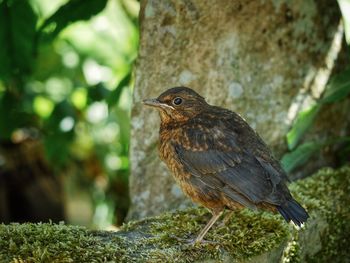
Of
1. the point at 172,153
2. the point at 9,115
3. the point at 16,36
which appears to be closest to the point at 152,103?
the point at 172,153

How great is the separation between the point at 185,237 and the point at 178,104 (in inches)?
37.0

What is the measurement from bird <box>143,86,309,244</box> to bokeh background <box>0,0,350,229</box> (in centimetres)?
82

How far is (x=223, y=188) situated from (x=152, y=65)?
1.42 m

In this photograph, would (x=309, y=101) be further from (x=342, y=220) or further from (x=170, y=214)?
(x=170, y=214)

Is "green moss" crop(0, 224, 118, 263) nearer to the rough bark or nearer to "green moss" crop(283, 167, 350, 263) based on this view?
the rough bark

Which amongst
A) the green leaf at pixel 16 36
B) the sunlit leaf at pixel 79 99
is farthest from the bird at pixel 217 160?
the sunlit leaf at pixel 79 99

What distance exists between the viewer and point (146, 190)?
5.07 m

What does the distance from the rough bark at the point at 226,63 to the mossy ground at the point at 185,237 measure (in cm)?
60

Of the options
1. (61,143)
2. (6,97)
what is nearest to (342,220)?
(61,143)

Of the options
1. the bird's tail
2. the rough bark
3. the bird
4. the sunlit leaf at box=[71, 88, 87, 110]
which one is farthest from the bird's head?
the sunlit leaf at box=[71, 88, 87, 110]

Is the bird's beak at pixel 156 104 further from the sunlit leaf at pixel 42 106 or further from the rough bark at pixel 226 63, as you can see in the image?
the sunlit leaf at pixel 42 106

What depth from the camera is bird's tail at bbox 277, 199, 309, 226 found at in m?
3.69

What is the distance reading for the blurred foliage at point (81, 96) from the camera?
6.06 meters

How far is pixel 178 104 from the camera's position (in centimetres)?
434
